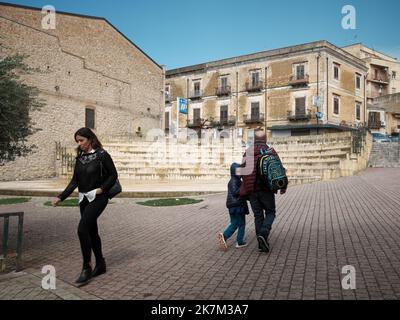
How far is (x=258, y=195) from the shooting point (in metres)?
5.33

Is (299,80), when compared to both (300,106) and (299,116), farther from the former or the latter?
(299,116)

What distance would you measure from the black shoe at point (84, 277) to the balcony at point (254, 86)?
36999mm

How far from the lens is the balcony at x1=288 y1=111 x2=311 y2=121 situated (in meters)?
35.7

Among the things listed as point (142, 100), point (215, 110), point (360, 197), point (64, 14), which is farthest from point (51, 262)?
point (215, 110)

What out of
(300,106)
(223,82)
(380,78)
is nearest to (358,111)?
(300,106)

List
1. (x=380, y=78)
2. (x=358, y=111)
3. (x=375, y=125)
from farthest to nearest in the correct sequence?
(x=380, y=78) < (x=375, y=125) < (x=358, y=111)

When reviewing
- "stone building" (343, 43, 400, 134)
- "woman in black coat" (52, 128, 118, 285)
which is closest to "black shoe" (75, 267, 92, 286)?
Answer: "woman in black coat" (52, 128, 118, 285)

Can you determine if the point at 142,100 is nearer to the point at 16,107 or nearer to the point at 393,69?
the point at 16,107

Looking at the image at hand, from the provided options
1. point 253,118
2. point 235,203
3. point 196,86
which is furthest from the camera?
point 196,86

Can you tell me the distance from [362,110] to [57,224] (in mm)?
40865

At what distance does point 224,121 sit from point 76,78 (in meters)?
20.3

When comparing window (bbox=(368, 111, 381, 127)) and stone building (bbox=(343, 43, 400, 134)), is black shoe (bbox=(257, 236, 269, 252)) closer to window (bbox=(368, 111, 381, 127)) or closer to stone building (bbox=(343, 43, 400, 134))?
window (bbox=(368, 111, 381, 127))

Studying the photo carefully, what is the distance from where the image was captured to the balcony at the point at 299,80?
119ft

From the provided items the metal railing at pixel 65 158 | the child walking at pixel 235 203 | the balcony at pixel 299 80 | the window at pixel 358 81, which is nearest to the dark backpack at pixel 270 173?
the child walking at pixel 235 203
